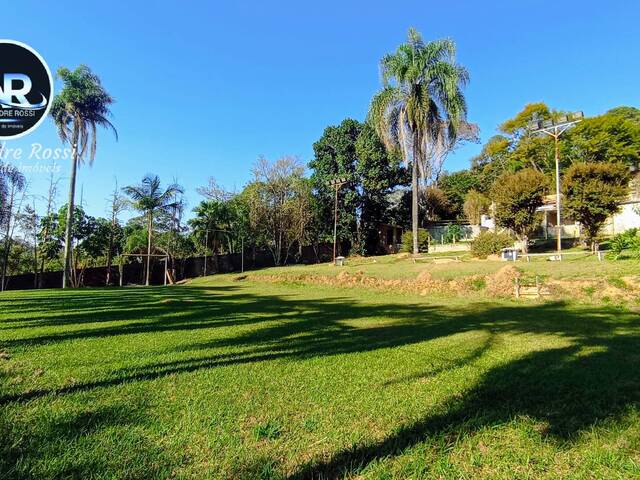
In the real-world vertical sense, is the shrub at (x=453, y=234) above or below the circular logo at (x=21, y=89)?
below

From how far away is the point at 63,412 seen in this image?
2.73 m

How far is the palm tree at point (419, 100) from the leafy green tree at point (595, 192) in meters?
6.89

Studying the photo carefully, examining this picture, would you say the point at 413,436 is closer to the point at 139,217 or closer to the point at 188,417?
the point at 188,417

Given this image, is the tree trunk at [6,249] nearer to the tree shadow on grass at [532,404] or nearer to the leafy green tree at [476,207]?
the tree shadow on grass at [532,404]

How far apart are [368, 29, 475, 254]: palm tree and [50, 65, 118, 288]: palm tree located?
16.8 m

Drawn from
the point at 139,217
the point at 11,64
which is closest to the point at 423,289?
the point at 11,64

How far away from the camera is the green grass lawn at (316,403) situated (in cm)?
212

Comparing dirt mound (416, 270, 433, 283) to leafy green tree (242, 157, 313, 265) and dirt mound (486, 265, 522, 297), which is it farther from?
leafy green tree (242, 157, 313, 265)

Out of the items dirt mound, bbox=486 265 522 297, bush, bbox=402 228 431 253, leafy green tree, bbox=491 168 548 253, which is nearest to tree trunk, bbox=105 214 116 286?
bush, bbox=402 228 431 253

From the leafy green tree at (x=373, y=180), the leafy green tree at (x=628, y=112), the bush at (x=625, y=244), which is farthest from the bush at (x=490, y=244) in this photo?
the leafy green tree at (x=628, y=112)

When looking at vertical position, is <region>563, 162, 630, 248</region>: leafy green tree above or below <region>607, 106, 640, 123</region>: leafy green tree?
below

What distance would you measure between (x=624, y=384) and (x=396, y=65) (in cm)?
2054

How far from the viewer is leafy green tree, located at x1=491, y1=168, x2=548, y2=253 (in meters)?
18.4

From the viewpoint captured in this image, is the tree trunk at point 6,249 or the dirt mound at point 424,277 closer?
the dirt mound at point 424,277
